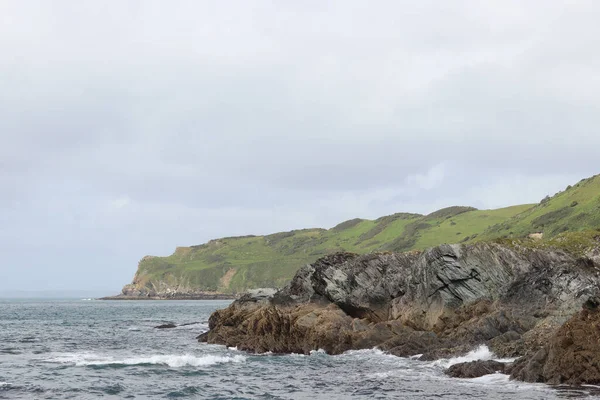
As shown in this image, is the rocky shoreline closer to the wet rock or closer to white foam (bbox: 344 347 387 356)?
the wet rock

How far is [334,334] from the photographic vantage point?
59.2 meters

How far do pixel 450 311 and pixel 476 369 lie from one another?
22.3 m

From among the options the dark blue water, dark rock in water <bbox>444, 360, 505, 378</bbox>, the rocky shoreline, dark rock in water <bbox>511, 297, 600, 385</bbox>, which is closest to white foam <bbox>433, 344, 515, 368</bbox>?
the dark blue water

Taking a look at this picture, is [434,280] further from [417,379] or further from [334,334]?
[417,379]

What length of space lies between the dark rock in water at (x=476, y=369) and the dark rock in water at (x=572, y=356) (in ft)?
10.1

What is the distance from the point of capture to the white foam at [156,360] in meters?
49.2

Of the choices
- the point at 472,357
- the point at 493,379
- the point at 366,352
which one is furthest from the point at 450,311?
the point at 493,379

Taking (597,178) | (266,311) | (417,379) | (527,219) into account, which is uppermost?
(597,178)

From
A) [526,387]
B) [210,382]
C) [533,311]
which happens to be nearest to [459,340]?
[533,311]

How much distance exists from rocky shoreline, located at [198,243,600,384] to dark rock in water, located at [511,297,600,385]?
0.16ft

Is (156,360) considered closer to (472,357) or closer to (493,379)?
(472,357)

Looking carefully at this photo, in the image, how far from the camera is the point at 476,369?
123 ft

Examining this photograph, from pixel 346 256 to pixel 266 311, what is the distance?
2701 cm

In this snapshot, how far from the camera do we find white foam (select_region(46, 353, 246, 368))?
4916 cm
